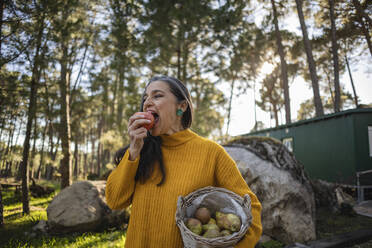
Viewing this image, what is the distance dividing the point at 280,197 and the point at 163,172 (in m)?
3.63

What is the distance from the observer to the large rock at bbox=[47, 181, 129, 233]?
16.1 feet

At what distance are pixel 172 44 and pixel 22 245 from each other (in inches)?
331

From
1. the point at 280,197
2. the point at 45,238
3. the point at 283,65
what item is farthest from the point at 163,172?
the point at 283,65

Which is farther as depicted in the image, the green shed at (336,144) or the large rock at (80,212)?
the green shed at (336,144)

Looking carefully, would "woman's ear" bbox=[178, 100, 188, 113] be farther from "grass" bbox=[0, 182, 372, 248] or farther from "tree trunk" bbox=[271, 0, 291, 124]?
"tree trunk" bbox=[271, 0, 291, 124]

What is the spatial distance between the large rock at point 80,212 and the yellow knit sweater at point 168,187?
429cm

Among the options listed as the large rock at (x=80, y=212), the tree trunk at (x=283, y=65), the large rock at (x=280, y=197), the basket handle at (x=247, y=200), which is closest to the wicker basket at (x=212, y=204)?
the basket handle at (x=247, y=200)

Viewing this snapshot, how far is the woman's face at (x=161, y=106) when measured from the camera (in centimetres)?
150

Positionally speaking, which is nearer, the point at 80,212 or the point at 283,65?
the point at 80,212

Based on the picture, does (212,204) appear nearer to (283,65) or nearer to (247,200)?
(247,200)

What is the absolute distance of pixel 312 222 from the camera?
4328mm

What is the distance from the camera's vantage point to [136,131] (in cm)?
127

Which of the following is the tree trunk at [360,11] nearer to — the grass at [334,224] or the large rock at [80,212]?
the grass at [334,224]

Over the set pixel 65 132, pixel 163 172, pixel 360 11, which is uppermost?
pixel 360 11
